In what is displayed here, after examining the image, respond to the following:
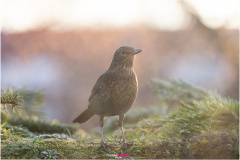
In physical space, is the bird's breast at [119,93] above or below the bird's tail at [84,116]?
above

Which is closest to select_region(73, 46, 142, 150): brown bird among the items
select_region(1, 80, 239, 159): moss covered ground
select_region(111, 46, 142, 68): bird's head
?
select_region(111, 46, 142, 68): bird's head

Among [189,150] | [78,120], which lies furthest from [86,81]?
[189,150]

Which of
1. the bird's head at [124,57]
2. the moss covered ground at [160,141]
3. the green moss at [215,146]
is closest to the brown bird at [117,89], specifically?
the bird's head at [124,57]

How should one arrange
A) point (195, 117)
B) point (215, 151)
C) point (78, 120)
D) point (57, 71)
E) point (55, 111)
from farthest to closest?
1. point (57, 71)
2. point (55, 111)
3. point (78, 120)
4. point (195, 117)
5. point (215, 151)

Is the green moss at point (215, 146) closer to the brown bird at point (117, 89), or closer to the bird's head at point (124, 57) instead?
the brown bird at point (117, 89)

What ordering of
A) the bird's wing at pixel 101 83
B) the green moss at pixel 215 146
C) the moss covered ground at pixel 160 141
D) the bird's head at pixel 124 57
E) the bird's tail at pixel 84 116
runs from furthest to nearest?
the bird's tail at pixel 84 116 → the bird's head at pixel 124 57 → the bird's wing at pixel 101 83 → the green moss at pixel 215 146 → the moss covered ground at pixel 160 141

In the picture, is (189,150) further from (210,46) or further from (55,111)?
(210,46)

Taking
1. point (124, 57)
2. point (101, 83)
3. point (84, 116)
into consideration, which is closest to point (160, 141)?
point (101, 83)
